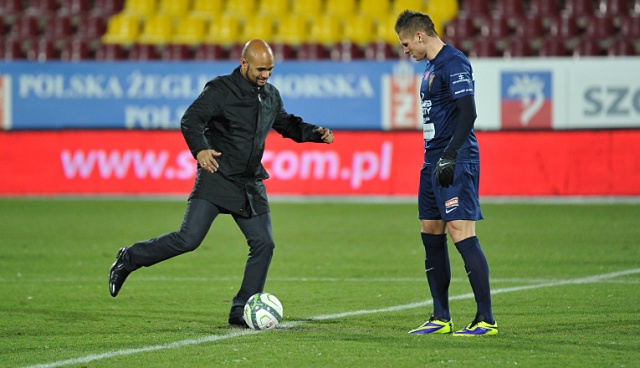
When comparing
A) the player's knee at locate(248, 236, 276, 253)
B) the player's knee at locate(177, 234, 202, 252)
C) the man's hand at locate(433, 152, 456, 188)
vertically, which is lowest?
the player's knee at locate(248, 236, 276, 253)

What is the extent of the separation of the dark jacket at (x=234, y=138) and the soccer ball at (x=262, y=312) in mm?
602

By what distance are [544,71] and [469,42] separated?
73.4 inches

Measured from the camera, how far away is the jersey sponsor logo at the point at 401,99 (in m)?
20.9

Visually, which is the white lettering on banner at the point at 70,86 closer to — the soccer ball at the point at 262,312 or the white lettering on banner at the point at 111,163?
the white lettering on banner at the point at 111,163

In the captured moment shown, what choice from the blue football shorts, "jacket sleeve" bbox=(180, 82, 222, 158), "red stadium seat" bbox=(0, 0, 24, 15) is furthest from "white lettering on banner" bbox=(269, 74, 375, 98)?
the blue football shorts

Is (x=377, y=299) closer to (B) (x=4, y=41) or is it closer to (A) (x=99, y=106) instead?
(A) (x=99, y=106)

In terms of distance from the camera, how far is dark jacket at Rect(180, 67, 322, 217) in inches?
291

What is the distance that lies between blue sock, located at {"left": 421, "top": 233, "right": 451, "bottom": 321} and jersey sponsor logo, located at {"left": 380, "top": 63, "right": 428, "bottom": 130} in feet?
44.8

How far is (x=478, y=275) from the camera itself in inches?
269

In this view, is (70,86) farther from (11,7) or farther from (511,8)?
(511,8)

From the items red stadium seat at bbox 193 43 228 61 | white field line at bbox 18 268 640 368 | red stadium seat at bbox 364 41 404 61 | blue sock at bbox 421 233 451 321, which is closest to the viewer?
white field line at bbox 18 268 640 368

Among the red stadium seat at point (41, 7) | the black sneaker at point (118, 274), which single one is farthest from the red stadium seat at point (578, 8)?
the black sneaker at point (118, 274)

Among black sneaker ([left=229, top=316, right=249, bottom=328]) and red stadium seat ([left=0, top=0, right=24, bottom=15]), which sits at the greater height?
red stadium seat ([left=0, top=0, right=24, bottom=15])

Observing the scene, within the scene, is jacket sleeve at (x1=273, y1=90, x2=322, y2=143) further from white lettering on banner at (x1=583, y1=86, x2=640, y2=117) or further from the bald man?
white lettering on banner at (x1=583, y1=86, x2=640, y2=117)
